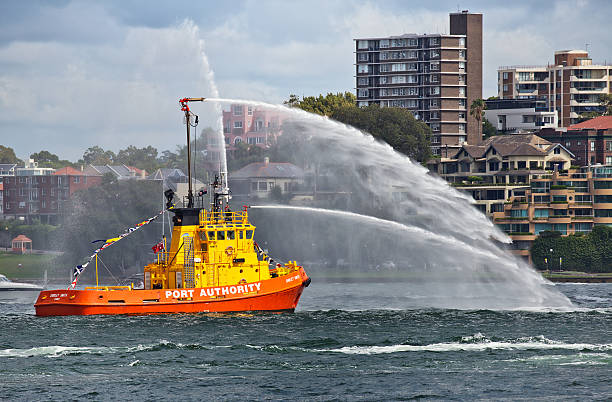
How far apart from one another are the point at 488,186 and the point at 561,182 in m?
9.82

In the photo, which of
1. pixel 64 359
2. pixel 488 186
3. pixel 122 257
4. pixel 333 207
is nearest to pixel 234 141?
pixel 333 207

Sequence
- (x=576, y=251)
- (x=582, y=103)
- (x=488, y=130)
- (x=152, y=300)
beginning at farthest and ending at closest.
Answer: (x=582, y=103), (x=488, y=130), (x=576, y=251), (x=152, y=300)

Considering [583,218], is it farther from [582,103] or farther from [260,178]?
[582,103]

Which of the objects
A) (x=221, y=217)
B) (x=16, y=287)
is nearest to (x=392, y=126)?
(x=16, y=287)

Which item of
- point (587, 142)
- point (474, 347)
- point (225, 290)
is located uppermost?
point (587, 142)

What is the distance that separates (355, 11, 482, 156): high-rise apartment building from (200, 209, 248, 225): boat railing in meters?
109

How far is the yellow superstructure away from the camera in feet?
208

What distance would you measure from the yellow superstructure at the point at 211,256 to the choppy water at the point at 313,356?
2685mm

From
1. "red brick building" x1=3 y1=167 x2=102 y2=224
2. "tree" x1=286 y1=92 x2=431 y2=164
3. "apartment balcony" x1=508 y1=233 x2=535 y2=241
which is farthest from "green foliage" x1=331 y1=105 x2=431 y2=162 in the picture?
"red brick building" x1=3 y1=167 x2=102 y2=224

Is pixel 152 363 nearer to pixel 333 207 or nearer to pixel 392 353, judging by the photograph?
pixel 392 353

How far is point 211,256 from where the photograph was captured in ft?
208

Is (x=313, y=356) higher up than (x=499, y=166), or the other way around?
(x=499, y=166)

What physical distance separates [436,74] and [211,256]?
379 ft

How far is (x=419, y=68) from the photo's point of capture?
174 metres
